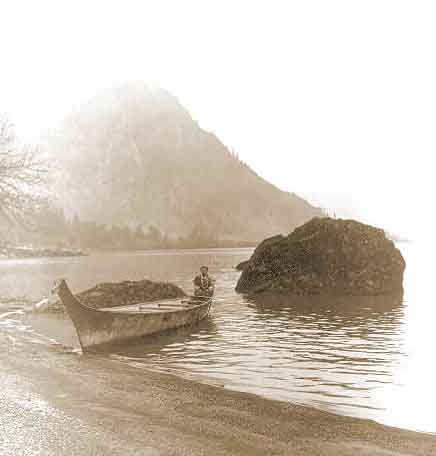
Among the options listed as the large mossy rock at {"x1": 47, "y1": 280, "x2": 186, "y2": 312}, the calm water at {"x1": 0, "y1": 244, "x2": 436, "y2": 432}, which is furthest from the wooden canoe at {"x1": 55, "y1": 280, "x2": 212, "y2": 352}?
the large mossy rock at {"x1": 47, "y1": 280, "x2": 186, "y2": 312}

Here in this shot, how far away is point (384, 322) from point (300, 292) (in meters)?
14.8

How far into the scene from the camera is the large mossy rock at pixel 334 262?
41412mm

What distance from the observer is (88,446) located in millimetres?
8172

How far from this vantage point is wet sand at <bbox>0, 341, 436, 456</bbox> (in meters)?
8.30

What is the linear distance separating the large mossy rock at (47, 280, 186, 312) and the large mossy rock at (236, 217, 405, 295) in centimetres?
1168

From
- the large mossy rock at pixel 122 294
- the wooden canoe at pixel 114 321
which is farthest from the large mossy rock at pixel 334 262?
the wooden canoe at pixel 114 321

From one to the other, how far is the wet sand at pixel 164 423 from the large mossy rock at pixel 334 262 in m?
29.7

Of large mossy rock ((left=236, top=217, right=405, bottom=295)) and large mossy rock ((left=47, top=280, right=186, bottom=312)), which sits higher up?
large mossy rock ((left=236, top=217, right=405, bottom=295))

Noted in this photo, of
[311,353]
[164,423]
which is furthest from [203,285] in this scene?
[164,423]

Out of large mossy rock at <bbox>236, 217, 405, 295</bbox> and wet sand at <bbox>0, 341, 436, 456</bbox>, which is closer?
wet sand at <bbox>0, 341, 436, 456</bbox>

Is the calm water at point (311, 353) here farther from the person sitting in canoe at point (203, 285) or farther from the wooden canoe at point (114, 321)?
the person sitting in canoe at point (203, 285)

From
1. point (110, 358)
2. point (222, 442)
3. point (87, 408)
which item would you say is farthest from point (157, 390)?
point (110, 358)

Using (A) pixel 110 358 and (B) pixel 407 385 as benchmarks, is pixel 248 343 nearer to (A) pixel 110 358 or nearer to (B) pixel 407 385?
(A) pixel 110 358

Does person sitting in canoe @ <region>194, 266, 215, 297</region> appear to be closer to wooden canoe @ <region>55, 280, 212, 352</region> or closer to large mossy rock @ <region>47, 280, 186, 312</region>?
large mossy rock @ <region>47, 280, 186, 312</region>
